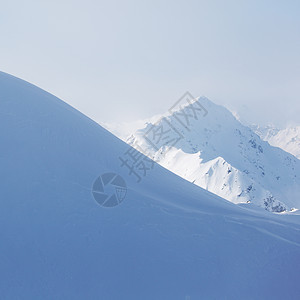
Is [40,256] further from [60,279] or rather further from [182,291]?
[182,291]

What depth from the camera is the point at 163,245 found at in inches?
567

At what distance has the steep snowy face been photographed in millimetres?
116938

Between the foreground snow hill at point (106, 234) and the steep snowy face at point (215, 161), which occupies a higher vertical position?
the steep snowy face at point (215, 161)

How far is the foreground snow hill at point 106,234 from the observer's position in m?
12.5

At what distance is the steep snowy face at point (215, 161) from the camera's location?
11694cm

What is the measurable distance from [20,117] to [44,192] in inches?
188

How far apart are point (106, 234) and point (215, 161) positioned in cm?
11643

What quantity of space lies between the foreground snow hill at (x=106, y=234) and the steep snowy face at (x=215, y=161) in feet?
315

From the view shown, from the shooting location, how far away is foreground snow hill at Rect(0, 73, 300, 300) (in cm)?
1247

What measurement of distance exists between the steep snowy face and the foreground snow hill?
95.9 m

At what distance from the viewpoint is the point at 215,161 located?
128m

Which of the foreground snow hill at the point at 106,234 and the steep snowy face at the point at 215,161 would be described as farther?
the steep snowy face at the point at 215,161

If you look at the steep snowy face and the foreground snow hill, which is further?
the steep snowy face

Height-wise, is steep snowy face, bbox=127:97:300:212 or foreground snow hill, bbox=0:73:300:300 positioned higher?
steep snowy face, bbox=127:97:300:212
